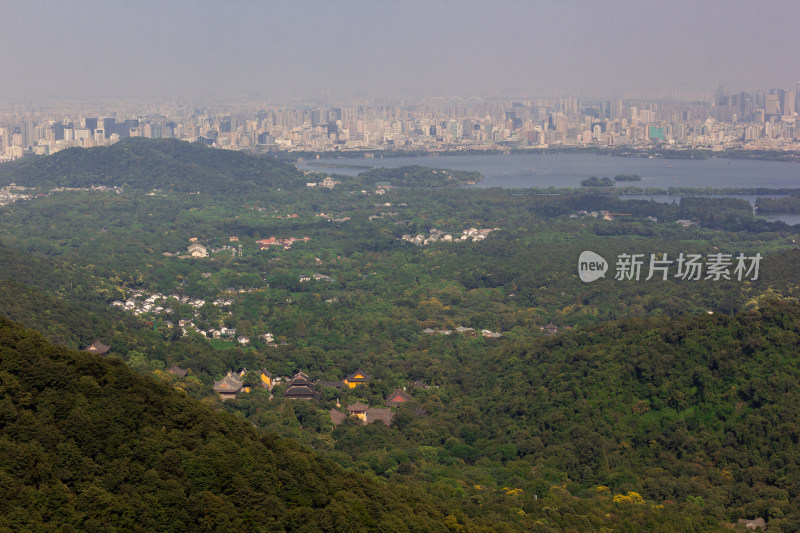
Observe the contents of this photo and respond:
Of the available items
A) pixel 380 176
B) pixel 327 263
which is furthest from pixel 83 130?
pixel 327 263

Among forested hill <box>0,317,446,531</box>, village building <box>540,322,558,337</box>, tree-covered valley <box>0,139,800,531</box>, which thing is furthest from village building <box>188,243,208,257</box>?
forested hill <box>0,317,446,531</box>

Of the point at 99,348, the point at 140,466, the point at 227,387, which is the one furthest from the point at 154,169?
the point at 140,466

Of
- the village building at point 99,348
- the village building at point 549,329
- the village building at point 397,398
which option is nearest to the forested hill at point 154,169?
the village building at point 549,329

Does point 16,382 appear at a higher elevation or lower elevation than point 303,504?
higher

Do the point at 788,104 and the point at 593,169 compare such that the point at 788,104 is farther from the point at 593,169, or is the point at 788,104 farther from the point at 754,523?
the point at 754,523

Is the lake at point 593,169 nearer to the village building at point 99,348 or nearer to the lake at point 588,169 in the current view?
the lake at point 588,169

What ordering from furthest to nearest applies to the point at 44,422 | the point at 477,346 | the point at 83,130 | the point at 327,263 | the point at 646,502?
the point at 83,130, the point at 327,263, the point at 477,346, the point at 646,502, the point at 44,422

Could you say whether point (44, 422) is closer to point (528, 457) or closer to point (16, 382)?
point (16, 382)
